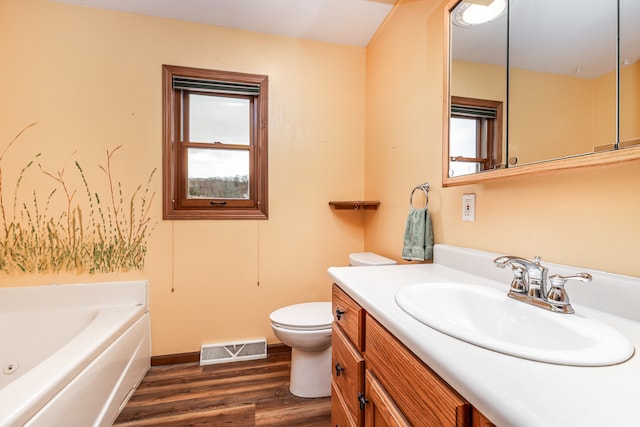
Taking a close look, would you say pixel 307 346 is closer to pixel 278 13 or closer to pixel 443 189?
pixel 443 189

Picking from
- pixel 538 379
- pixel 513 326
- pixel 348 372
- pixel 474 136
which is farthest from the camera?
pixel 474 136

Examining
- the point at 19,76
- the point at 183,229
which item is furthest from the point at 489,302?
the point at 19,76

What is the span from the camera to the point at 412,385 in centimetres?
63

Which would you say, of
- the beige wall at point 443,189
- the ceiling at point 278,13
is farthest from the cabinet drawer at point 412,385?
the ceiling at point 278,13

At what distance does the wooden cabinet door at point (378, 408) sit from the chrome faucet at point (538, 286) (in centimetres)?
45

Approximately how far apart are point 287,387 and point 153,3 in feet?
8.36

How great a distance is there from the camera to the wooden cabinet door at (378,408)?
0.69m

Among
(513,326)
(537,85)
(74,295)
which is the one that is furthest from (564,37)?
(74,295)

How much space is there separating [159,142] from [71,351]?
1.31 metres

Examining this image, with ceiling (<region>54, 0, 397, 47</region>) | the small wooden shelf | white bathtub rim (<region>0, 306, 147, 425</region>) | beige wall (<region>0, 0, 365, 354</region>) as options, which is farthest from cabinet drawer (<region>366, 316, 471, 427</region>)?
ceiling (<region>54, 0, 397, 47</region>)

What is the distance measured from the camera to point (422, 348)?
563 mm

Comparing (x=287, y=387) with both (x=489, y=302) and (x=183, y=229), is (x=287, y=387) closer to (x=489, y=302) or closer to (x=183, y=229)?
(x=183, y=229)

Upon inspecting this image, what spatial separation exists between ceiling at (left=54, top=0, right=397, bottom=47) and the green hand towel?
1.40 meters

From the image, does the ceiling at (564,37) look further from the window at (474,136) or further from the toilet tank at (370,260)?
the toilet tank at (370,260)
